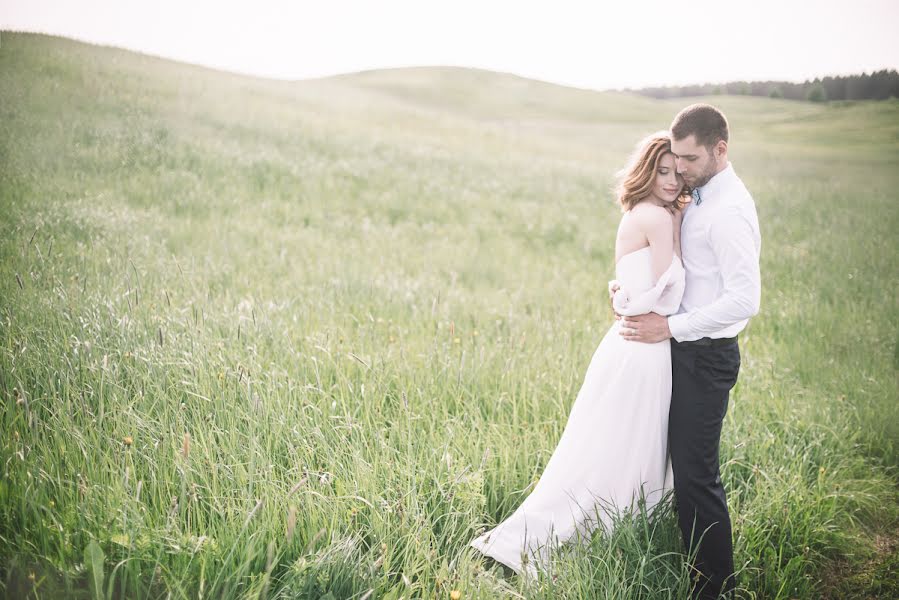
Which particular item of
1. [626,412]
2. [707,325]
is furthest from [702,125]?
[626,412]

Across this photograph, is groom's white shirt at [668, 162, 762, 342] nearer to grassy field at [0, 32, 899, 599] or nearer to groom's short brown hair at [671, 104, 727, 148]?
groom's short brown hair at [671, 104, 727, 148]

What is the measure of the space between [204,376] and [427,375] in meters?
1.70

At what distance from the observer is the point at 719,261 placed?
2.80 m

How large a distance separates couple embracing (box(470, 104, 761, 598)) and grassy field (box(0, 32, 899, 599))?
0.71 feet

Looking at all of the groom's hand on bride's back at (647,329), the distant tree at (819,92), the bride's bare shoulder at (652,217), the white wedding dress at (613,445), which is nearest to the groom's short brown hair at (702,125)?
the bride's bare shoulder at (652,217)

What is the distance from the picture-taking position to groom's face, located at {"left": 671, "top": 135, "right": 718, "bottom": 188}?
9.20ft

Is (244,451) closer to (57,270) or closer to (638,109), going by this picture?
(57,270)

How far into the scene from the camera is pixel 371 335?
4871 millimetres

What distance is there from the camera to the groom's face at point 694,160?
2.80 meters

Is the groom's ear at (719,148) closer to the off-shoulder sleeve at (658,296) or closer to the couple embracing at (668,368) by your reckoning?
the couple embracing at (668,368)

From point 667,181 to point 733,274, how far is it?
655 millimetres

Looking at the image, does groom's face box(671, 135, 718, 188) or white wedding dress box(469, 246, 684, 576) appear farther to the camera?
white wedding dress box(469, 246, 684, 576)

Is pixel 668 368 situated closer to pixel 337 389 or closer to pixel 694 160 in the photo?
pixel 694 160

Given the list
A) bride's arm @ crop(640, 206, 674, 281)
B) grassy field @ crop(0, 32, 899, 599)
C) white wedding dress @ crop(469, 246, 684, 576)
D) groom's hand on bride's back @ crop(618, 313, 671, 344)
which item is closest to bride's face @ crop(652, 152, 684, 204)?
bride's arm @ crop(640, 206, 674, 281)
